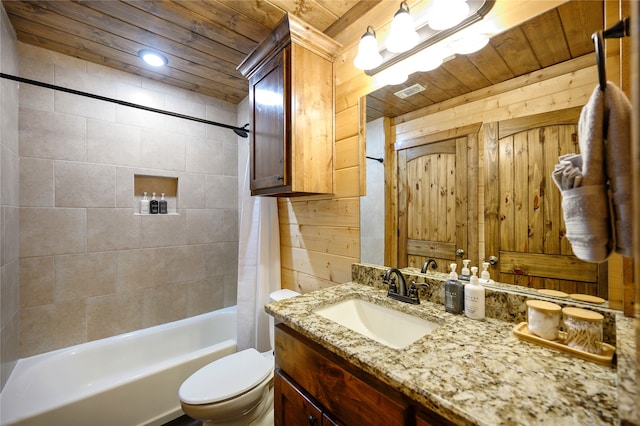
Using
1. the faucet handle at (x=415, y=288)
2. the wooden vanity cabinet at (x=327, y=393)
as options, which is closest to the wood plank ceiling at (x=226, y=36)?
the faucet handle at (x=415, y=288)

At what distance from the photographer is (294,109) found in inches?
52.0

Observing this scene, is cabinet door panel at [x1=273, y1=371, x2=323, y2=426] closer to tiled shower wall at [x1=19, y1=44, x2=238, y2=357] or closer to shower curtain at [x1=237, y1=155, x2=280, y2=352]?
shower curtain at [x1=237, y1=155, x2=280, y2=352]

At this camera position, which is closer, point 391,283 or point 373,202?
point 391,283

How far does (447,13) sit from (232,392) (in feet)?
6.22

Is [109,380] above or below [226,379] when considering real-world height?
below

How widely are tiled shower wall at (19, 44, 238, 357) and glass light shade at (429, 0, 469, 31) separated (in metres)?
2.06

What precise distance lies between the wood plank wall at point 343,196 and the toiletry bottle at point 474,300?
23.4 inches

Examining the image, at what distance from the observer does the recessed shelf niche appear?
211 centimetres

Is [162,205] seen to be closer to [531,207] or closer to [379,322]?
[379,322]

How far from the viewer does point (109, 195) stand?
6.43ft

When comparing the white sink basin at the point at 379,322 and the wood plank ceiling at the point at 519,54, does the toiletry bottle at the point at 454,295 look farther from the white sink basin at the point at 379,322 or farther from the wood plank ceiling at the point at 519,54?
the wood plank ceiling at the point at 519,54

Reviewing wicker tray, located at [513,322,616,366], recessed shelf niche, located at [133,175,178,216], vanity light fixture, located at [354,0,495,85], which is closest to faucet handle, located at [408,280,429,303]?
wicker tray, located at [513,322,616,366]

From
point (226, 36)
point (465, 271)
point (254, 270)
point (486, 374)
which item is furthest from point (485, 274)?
point (226, 36)

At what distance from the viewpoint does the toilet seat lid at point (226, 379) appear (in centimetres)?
124
